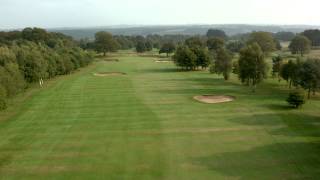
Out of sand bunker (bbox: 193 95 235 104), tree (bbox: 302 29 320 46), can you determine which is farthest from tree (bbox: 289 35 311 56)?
sand bunker (bbox: 193 95 235 104)

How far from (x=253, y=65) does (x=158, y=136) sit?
3134 cm

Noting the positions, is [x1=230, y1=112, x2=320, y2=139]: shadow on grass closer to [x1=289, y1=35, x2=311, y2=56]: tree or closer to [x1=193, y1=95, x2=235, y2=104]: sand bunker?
[x1=193, y1=95, x2=235, y2=104]: sand bunker

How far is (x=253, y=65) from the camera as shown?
65062 mm

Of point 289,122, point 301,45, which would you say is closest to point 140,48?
point 301,45

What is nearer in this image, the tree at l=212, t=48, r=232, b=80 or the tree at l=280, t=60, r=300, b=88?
the tree at l=280, t=60, r=300, b=88

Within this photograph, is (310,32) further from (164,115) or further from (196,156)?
(196,156)

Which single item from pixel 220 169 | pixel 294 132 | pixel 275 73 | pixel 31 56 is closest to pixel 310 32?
pixel 275 73

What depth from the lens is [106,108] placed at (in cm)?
5169

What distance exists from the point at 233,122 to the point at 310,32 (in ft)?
486

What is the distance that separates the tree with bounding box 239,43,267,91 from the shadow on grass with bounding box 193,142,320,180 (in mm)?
30203

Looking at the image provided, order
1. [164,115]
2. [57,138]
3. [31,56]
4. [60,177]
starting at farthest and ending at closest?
[31,56] → [164,115] → [57,138] → [60,177]

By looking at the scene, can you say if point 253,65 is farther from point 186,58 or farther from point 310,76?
point 186,58

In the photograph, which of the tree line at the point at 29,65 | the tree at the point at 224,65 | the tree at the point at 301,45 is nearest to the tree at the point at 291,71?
the tree at the point at 224,65

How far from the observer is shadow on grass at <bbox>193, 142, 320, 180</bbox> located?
28.8m
